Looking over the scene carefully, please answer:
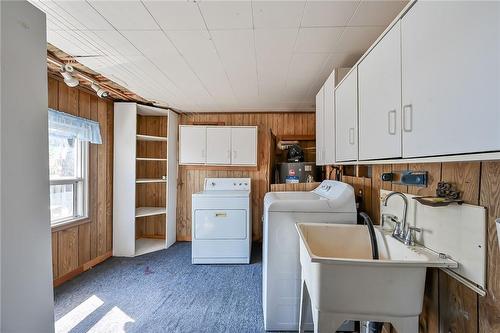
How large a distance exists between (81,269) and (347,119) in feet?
11.3

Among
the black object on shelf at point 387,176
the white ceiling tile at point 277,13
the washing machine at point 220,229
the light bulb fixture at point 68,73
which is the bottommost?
the washing machine at point 220,229

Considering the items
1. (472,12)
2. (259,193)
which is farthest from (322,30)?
(259,193)

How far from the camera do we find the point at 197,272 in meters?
2.77

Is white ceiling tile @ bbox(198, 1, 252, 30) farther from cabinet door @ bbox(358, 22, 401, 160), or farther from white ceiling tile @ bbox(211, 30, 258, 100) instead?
cabinet door @ bbox(358, 22, 401, 160)

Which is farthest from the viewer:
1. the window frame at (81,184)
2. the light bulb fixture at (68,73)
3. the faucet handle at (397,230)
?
the window frame at (81,184)

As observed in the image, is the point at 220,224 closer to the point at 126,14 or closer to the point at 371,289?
the point at 371,289

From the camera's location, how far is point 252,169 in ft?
12.3

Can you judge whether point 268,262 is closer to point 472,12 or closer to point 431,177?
point 431,177

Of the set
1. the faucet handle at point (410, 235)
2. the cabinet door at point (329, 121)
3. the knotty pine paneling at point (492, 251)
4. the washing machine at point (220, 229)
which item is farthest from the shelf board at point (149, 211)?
the knotty pine paneling at point (492, 251)

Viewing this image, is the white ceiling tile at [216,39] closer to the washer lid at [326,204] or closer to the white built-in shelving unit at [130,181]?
the white built-in shelving unit at [130,181]

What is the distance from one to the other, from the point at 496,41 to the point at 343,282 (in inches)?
38.5

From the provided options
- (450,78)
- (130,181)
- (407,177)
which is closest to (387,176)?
(407,177)

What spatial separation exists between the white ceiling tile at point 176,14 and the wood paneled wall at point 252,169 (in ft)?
7.80

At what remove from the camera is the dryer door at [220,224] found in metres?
3.01
